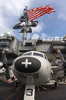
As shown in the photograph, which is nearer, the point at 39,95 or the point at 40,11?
the point at 39,95

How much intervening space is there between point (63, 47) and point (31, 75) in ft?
96.0

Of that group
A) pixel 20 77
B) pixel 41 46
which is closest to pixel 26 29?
pixel 41 46

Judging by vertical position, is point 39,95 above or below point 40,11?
below

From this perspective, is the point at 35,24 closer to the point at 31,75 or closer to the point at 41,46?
the point at 41,46

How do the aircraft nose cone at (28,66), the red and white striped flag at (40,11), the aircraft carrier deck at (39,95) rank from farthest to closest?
the red and white striped flag at (40,11) < the aircraft carrier deck at (39,95) < the aircraft nose cone at (28,66)

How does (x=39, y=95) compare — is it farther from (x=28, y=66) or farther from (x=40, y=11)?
(x=40, y=11)

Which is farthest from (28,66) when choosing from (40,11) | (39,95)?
(40,11)

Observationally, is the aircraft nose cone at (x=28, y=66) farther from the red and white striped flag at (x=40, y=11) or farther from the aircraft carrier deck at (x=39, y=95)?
the red and white striped flag at (x=40, y=11)

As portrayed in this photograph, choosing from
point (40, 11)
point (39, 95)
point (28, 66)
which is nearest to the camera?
point (28, 66)

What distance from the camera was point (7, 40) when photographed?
99.7ft

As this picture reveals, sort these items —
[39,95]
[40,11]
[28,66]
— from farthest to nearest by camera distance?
1. [40,11]
2. [39,95]
3. [28,66]

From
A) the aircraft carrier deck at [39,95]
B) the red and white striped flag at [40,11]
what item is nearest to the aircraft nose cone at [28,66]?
the aircraft carrier deck at [39,95]

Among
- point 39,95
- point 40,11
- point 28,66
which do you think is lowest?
point 39,95

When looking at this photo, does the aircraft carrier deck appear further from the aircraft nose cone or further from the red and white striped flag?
the red and white striped flag
